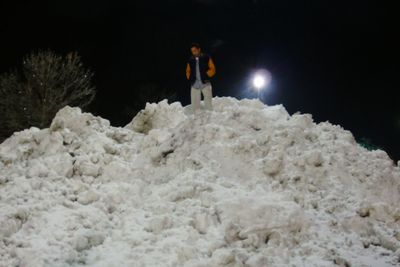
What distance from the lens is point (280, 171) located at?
7.88 meters

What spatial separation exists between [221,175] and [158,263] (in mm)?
2408

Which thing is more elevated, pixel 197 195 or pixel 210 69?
pixel 210 69

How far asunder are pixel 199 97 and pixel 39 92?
14.7 metres

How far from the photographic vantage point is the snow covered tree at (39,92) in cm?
2125

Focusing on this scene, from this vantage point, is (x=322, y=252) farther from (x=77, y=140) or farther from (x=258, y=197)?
(x=77, y=140)

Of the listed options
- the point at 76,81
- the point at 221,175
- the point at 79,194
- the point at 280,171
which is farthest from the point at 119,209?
the point at 76,81

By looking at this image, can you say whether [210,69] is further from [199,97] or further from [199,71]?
[199,97]

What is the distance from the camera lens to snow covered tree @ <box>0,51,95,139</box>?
69.7 ft

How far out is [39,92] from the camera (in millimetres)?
22188

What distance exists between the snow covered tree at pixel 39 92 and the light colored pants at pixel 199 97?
12697mm

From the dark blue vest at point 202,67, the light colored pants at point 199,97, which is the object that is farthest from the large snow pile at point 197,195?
the dark blue vest at point 202,67

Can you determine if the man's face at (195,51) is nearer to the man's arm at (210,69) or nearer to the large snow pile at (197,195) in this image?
the man's arm at (210,69)

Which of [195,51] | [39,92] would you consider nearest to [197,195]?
[195,51]

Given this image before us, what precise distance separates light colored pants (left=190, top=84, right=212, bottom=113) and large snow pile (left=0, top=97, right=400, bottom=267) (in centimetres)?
49
